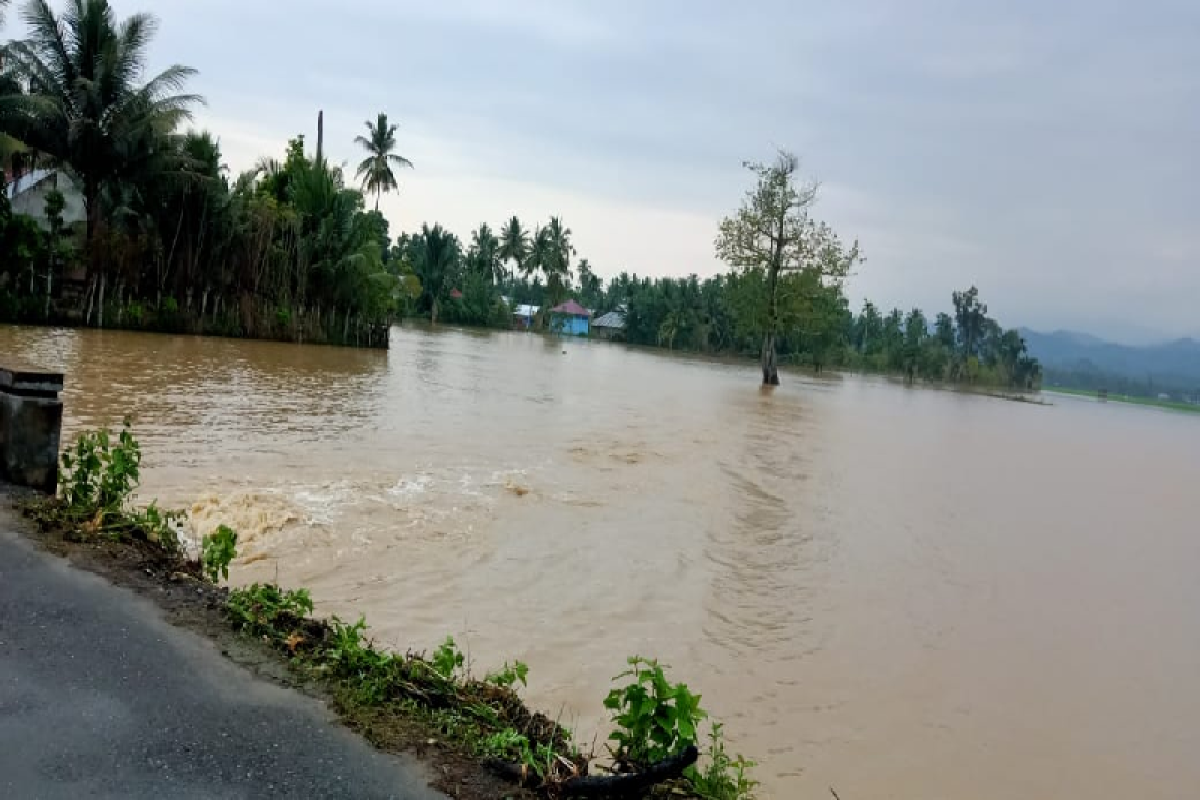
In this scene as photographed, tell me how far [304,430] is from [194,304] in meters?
16.9

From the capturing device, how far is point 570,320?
3442 inches

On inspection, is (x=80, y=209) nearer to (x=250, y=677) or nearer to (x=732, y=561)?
(x=732, y=561)

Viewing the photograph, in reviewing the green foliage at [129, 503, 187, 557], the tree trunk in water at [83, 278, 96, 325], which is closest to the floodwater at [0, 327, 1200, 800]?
the green foliage at [129, 503, 187, 557]

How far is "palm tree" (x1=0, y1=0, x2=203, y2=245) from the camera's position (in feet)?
73.6

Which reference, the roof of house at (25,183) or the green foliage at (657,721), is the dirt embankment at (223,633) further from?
the roof of house at (25,183)

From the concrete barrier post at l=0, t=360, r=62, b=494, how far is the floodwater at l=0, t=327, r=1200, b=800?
1.35 metres

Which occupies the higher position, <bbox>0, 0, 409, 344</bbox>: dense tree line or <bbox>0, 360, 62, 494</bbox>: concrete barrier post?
<bbox>0, 0, 409, 344</bbox>: dense tree line

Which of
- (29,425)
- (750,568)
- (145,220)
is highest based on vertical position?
(145,220)

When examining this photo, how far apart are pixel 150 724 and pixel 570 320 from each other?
85308mm

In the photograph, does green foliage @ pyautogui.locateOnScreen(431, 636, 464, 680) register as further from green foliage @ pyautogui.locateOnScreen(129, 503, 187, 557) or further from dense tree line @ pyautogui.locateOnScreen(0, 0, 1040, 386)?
dense tree line @ pyautogui.locateOnScreen(0, 0, 1040, 386)

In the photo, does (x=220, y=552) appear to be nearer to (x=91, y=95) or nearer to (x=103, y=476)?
(x=103, y=476)

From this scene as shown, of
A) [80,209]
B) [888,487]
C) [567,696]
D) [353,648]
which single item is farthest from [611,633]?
[80,209]

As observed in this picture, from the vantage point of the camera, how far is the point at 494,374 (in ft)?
84.2

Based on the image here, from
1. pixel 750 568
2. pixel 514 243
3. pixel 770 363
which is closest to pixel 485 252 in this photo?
pixel 514 243
